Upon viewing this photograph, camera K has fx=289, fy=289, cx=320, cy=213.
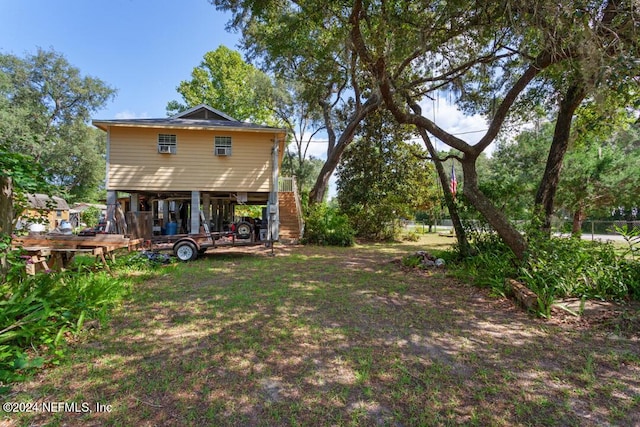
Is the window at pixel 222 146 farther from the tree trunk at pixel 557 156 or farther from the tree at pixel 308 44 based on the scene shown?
the tree trunk at pixel 557 156

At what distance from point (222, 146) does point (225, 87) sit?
16.3 metres

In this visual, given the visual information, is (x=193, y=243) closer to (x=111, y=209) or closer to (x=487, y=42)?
(x=111, y=209)

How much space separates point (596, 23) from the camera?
3.99m

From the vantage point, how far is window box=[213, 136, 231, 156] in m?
11.4

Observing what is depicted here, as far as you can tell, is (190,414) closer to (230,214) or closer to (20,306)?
(20,306)

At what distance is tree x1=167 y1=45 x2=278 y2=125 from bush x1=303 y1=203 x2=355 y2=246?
15.0 meters

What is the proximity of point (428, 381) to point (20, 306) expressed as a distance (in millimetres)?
4004

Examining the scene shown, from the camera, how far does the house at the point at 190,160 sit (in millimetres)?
10828

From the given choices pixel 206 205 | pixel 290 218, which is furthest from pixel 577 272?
pixel 206 205

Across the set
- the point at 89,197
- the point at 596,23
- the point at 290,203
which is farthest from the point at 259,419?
the point at 89,197

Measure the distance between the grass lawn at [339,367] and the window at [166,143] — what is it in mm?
7834

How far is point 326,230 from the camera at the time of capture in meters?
12.8

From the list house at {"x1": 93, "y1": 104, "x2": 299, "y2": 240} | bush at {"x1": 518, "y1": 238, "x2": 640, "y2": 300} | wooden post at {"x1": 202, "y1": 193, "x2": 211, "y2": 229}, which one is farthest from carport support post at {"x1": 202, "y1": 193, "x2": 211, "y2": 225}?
bush at {"x1": 518, "y1": 238, "x2": 640, "y2": 300}

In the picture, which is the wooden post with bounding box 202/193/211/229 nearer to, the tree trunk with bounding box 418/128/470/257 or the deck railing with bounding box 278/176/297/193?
the deck railing with bounding box 278/176/297/193
